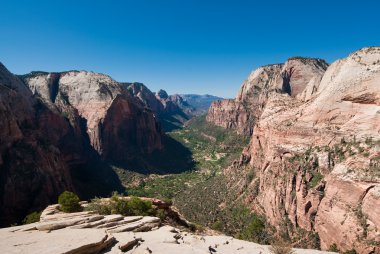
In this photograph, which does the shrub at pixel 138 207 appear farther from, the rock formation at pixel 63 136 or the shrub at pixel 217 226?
the rock formation at pixel 63 136

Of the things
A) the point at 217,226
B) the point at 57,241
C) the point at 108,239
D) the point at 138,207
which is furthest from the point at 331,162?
the point at 57,241

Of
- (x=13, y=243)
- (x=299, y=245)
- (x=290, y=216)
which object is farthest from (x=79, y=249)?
(x=290, y=216)

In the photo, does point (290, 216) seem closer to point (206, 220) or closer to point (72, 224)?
point (206, 220)

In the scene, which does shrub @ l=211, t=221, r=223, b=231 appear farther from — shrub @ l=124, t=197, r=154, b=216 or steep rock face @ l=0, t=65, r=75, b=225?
steep rock face @ l=0, t=65, r=75, b=225

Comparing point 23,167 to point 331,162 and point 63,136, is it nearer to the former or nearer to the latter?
point 63,136

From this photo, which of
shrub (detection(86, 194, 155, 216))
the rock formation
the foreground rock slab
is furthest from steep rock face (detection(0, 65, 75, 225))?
the foreground rock slab

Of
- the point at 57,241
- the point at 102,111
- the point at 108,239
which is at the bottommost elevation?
the point at 108,239
